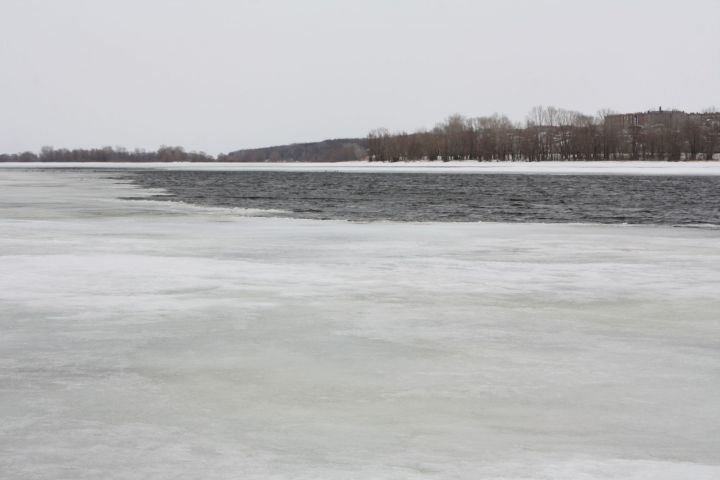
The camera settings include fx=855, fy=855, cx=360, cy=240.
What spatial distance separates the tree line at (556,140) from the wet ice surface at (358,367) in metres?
101

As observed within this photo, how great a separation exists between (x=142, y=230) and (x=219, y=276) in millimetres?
6722

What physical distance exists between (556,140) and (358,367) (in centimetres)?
12136

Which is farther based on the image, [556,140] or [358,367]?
[556,140]

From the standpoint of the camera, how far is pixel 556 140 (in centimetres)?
12231

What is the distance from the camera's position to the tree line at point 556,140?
106 metres

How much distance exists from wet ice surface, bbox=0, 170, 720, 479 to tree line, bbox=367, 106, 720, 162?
3960 inches

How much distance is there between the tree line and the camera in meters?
106

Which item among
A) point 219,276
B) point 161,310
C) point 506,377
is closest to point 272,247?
point 219,276

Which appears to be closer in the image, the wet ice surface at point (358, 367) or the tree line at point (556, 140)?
the wet ice surface at point (358, 367)

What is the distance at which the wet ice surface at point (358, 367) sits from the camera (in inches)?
142

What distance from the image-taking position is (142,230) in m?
15.4

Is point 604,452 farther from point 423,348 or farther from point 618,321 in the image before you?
point 618,321

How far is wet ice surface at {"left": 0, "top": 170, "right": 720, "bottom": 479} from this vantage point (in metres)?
3.62

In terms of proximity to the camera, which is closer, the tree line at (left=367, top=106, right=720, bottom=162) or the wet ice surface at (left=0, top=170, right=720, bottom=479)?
the wet ice surface at (left=0, top=170, right=720, bottom=479)
